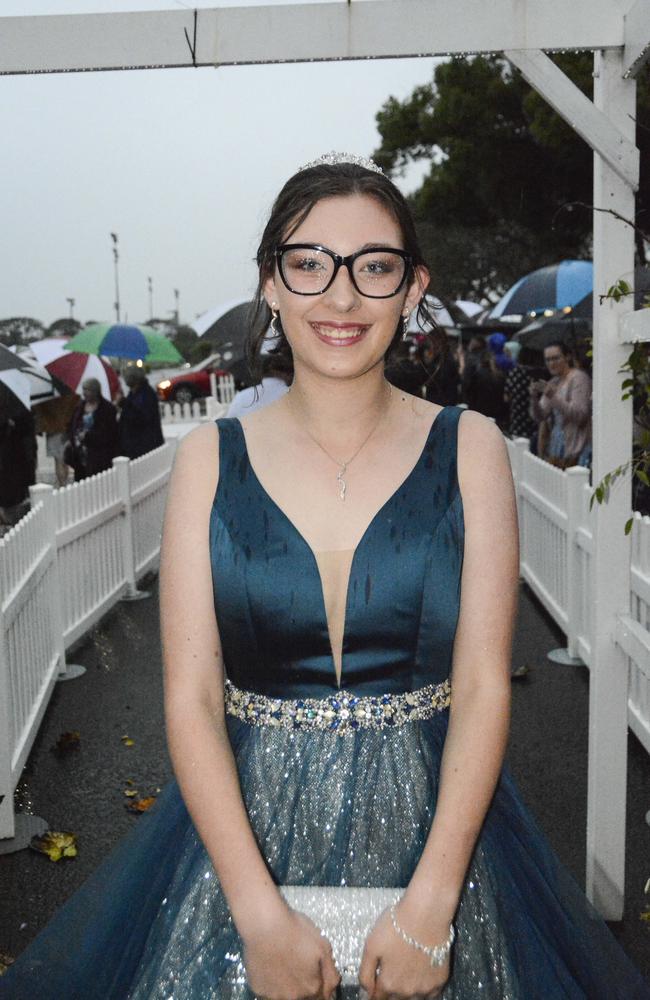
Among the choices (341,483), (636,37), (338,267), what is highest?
Result: (636,37)

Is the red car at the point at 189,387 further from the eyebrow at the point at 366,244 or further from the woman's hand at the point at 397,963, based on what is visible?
the woman's hand at the point at 397,963

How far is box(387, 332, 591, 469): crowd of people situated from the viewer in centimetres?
Answer: 946

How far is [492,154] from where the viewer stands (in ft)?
87.1

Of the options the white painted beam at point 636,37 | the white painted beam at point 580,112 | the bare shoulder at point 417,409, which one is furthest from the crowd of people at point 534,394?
the bare shoulder at point 417,409

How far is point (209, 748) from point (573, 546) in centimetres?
576

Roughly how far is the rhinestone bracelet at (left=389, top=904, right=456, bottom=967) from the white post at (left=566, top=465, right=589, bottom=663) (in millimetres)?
5600

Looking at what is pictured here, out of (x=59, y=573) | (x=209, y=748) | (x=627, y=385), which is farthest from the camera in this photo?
(x=59, y=573)

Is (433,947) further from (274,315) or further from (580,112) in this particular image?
(580,112)

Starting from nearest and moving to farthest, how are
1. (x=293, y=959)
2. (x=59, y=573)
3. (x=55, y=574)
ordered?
(x=293, y=959) < (x=55, y=574) < (x=59, y=573)

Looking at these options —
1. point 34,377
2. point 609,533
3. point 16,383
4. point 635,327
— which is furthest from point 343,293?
point 34,377

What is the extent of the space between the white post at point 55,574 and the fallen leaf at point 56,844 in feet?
8.12

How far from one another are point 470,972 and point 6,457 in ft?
26.7

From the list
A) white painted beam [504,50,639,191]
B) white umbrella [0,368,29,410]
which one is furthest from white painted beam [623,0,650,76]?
white umbrella [0,368,29,410]

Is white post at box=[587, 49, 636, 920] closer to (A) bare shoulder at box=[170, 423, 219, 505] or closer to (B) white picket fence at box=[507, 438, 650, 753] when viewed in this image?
(B) white picket fence at box=[507, 438, 650, 753]
